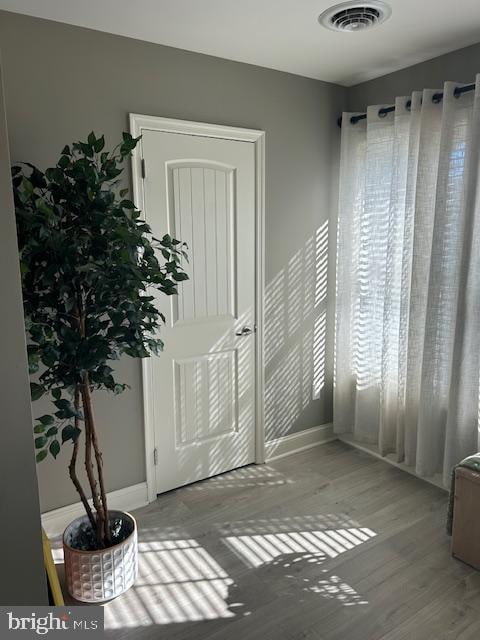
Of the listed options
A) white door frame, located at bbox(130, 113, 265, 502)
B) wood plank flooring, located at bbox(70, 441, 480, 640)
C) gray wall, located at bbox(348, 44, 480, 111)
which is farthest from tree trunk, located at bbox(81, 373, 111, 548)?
gray wall, located at bbox(348, 44, 480, 111)

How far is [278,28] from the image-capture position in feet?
7.56

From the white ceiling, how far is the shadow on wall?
107 cm

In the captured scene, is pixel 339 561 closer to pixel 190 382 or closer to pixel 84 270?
pixel 190 382

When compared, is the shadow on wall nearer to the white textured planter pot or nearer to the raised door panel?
the raised door panel

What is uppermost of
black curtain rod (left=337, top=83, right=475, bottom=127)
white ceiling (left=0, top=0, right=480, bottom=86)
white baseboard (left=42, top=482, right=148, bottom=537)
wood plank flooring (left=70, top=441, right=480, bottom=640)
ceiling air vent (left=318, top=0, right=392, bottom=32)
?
white ceiling (left=0, top=0, right=480, bottom=86)

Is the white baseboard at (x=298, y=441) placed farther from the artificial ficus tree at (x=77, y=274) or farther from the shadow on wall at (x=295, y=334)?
the artificial ficus tree at (x=77, y=274)

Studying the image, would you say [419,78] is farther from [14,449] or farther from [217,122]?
[14,449]

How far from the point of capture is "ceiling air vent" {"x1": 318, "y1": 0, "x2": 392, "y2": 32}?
81.2 inches

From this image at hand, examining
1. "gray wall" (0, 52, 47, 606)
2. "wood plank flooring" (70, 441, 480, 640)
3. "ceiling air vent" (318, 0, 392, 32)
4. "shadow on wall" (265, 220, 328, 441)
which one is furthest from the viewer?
"shadow on wall" (265, 220, 328, 441)

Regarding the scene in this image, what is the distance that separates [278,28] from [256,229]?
1.07 metres

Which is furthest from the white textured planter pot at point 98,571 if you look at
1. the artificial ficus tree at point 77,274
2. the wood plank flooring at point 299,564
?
the artificial ficus tree at point 77,274

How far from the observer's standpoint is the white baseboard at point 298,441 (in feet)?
10.8

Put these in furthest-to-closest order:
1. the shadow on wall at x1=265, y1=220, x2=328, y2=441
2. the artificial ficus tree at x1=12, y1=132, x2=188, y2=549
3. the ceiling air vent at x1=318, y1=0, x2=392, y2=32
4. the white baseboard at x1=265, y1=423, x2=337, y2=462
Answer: the white baseboard at x1=265, y1=423, x2=337, y2=462
the shadow on wall at x1=265, y1=220, x2=328, y2=441
the ceiling air vent at x1=318, y1=0, x2=392, y2=32
the artificial ficus tree at x1=12, y1=132, x2=188, y2=549

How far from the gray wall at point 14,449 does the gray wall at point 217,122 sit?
1.15 m
